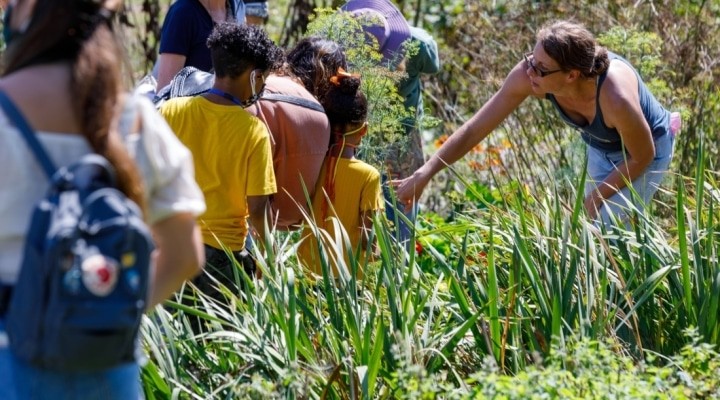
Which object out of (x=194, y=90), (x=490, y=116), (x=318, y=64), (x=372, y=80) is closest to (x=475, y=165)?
(x=490, y=116)

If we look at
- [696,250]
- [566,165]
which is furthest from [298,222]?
[566,165]

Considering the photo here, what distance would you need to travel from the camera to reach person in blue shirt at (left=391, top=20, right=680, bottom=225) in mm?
4660

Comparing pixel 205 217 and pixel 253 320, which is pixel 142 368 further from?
pixel 205 217

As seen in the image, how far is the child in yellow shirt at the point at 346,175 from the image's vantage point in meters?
4.53

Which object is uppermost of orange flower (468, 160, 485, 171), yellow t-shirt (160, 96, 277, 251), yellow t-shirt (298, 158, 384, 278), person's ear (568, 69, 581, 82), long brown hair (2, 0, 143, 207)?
long brown hair (2, 0, 143, 207)

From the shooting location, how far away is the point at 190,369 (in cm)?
346

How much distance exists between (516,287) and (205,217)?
1.11 metres

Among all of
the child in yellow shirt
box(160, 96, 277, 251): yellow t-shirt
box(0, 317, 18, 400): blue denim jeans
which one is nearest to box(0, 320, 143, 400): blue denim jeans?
box(0, 317, 18, 400): blue denim jeans

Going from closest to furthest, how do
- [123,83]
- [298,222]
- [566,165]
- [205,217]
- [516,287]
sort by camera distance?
[123,83] < [516,287] < [205,217] < [298,222] < [566,165]

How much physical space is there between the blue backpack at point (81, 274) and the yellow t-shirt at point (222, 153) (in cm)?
194

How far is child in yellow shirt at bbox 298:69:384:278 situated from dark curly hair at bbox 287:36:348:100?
0.17 feet

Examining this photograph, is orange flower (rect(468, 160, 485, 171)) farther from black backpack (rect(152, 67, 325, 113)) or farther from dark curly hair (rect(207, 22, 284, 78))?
dark curly hair (rect(207, 22, 284, 78))

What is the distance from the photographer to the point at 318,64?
183 inches

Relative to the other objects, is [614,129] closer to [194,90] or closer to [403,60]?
[403,60]
